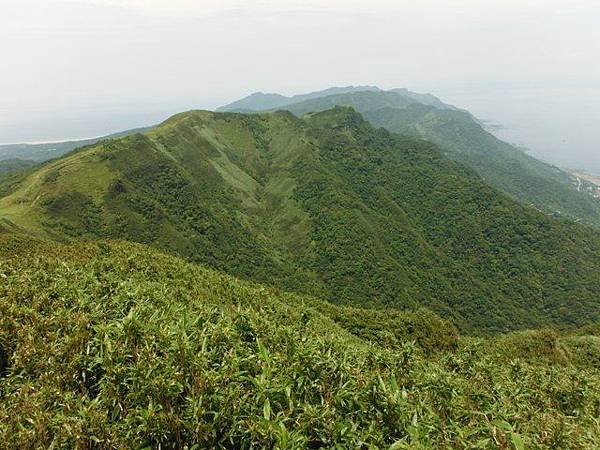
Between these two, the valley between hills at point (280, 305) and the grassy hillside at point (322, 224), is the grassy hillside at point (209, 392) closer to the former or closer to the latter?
the valley between hills at point (280, 305)

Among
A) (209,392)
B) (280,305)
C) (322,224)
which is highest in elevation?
→ (209,392)

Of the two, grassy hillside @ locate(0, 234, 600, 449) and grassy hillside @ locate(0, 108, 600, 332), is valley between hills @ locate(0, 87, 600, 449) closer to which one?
grassy hillside @ locate(0, 234, 600, 449)

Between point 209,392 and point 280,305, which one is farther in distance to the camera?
point 280,305

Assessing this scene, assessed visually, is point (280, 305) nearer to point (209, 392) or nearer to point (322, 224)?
point (209, 392)

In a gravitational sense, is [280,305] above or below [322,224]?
above

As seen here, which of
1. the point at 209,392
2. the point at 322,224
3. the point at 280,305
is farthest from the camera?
the point at 322,224

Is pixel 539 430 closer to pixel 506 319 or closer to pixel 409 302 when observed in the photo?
pixel 409 302

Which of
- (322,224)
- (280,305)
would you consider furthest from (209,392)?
(322,224)

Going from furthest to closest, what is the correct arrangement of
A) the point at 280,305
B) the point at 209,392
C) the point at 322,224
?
the point at 322,224 → the point at 280,305 → the point at 209,392

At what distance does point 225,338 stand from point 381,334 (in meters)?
43.8

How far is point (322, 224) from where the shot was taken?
5625 inches

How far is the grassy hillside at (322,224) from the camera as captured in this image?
348 feet

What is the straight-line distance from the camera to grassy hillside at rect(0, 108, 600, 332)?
10619 cm

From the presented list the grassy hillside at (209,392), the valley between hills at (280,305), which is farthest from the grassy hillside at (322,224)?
the grassy hillside at (209,392)
